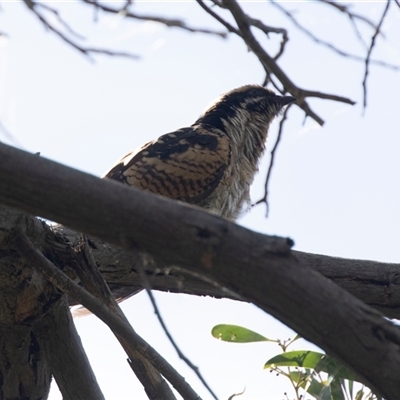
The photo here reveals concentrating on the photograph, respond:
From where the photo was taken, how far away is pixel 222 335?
169 inches

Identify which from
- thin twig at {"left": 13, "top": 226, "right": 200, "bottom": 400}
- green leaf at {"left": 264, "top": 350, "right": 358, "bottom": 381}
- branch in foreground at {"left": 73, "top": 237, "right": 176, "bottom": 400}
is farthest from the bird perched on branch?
thin twig at {"left": 13, "top": 226, "right": 200, "bottom": 400}

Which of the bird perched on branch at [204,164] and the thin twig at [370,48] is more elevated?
the bird perched on branch at [204,164]

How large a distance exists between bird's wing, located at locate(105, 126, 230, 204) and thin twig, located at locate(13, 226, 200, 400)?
189 cm

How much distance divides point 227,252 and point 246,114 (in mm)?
4624

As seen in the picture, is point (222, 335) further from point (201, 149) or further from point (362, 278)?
point (201, 149)

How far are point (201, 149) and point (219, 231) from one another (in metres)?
3.54

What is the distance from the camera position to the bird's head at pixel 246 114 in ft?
19.7

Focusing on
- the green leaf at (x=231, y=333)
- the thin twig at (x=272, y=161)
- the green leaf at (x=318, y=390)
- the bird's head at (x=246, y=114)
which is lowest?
the green leaf at (x=318, y=390)

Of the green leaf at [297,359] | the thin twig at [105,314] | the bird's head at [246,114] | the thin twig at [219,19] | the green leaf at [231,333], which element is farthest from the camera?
the bird's head at [246,114]

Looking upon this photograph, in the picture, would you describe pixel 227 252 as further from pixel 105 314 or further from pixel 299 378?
pixel 299 378

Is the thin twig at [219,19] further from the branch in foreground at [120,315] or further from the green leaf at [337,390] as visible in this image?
the green leaf at [337,390]

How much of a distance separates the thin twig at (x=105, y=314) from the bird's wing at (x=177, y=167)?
6.22 feet

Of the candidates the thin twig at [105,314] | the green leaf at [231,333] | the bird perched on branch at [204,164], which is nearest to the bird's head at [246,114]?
the bird perched on branch at [204,164]

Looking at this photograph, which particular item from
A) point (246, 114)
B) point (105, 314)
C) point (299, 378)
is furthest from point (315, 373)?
point (246, 114)
